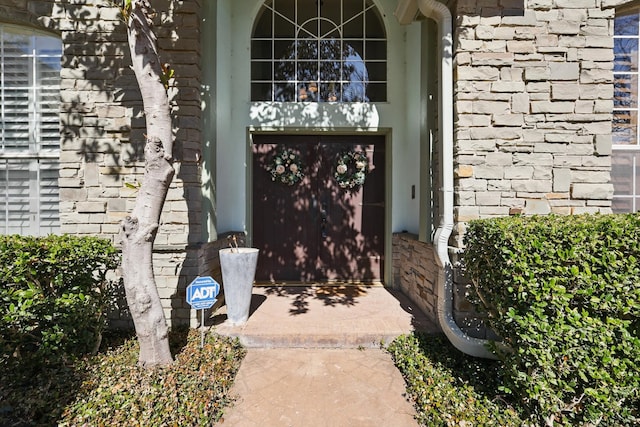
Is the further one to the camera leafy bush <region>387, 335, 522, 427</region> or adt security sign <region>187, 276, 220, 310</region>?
adt security sign <region>187, 276, 220, 310</region>

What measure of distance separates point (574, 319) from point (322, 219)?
130 inches

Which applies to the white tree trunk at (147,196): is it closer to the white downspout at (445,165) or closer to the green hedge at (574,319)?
the white downspout at (445,165)

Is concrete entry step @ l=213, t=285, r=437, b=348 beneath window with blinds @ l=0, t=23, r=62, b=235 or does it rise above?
beneath

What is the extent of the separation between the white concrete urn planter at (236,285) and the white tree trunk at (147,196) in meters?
0.83

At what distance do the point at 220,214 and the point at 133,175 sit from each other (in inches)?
46.8

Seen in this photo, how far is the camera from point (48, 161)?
11.7 feet

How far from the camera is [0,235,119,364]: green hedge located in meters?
2.28

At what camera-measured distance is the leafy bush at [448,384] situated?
2.03m

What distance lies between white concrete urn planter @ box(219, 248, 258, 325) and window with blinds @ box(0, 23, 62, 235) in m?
2.20

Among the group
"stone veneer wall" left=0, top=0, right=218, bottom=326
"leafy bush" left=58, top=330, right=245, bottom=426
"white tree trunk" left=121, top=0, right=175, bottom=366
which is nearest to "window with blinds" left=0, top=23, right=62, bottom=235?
"stone veneer wall" left=0, top=0, right=218, bottom=326

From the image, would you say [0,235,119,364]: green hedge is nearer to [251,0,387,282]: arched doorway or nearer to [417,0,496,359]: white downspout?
[251,0,387,282]: arched doorway

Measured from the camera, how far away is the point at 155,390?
2.18m

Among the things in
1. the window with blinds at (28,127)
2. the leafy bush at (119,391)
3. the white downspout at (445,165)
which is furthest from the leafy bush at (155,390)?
the window with blinds at (28,127)

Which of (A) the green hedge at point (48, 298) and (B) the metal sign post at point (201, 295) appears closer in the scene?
(A) the green hedge at point (48, 298)
